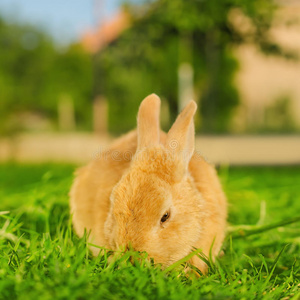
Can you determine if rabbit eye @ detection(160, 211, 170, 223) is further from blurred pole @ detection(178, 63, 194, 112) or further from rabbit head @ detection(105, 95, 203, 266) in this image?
blurred pole @ detection(178, 63, 194, 112)

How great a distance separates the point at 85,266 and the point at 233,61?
528 inches

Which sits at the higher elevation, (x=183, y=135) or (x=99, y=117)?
(x=183, y=135)

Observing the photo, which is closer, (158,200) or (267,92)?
(158,200)

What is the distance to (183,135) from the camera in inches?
85.3

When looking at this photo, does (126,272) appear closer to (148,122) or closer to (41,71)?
(148,122)

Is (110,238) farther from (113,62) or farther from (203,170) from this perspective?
(113,62)

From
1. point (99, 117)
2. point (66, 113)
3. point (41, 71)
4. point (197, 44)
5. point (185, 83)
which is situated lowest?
point (66, 113)

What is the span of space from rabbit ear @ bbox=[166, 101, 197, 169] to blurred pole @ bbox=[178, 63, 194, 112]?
9518mm

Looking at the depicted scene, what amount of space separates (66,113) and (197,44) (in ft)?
34.2

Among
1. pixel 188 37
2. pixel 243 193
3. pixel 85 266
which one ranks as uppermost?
pixel 188 37

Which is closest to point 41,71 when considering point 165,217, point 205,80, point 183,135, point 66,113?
point 66,113

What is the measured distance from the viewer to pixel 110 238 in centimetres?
193

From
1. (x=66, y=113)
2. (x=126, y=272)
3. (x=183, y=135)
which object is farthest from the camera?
(x=66, y=113)

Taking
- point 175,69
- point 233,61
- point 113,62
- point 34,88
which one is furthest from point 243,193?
point 34,88
